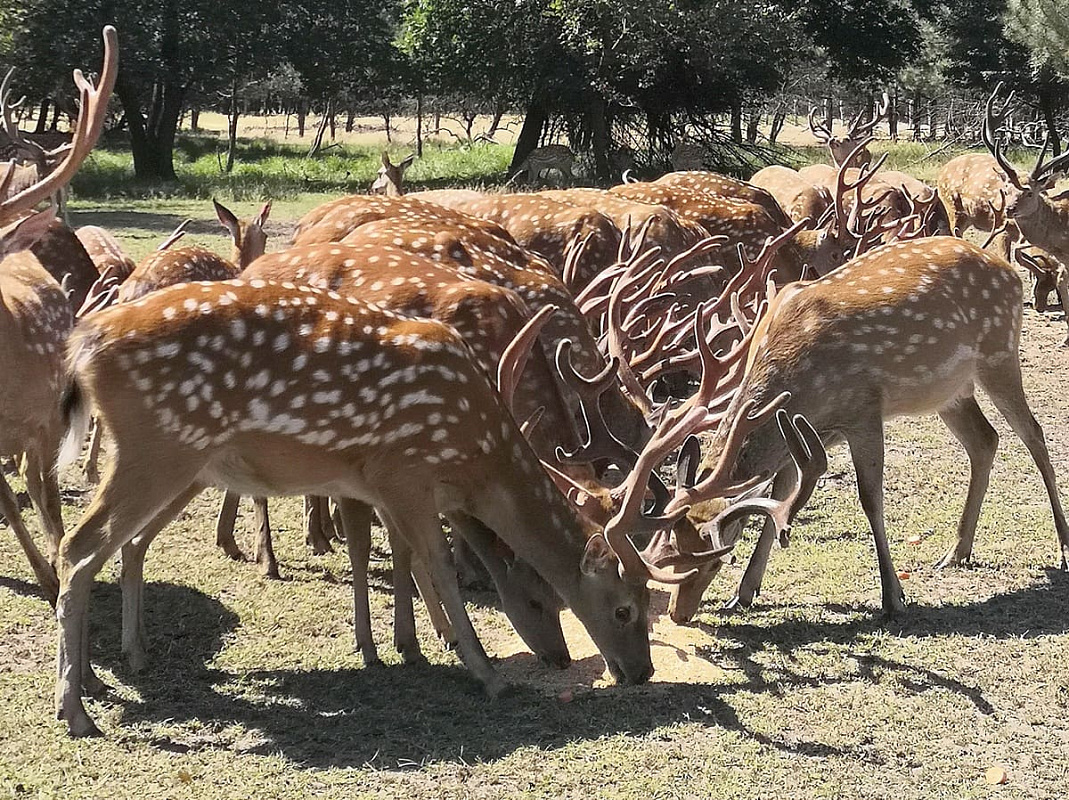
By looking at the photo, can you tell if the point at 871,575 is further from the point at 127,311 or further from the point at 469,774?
the point at 127,311

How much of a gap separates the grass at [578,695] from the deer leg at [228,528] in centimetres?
8

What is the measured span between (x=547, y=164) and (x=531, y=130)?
2171 mm

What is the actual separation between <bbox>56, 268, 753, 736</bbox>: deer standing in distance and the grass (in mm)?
227

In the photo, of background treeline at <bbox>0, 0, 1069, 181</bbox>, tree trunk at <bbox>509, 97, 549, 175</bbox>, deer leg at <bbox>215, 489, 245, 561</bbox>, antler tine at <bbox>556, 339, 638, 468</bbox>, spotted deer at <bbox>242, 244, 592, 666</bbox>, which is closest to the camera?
spotted deer at <bbox>242, 244, 592, 666</bbox>

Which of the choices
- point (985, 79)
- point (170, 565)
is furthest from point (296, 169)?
point (170, 565)

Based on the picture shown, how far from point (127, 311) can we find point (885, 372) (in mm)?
3108

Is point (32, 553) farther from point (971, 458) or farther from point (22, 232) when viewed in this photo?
point (971, 458)

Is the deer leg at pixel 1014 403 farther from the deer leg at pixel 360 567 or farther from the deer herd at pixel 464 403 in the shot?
the deer leg at pixel 360 567

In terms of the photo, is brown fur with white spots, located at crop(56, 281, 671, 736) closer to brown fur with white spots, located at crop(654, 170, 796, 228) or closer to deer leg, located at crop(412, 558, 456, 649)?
deer leg, located at crop(412, 558, 456, 649)

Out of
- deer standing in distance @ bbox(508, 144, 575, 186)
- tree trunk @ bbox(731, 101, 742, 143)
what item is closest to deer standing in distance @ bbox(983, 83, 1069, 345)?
deer standing in distance @ bbox(508, 144, 575, 186)

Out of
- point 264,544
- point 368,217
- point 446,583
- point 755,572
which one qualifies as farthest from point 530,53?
point 446,583

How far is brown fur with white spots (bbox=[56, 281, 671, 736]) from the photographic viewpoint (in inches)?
158

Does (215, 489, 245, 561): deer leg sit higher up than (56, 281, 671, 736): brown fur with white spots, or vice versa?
(56, 281, 671, 736): brown fur with white spots

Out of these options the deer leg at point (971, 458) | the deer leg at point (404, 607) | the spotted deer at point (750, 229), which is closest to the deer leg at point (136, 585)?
the deer leg at point (404, 607)
